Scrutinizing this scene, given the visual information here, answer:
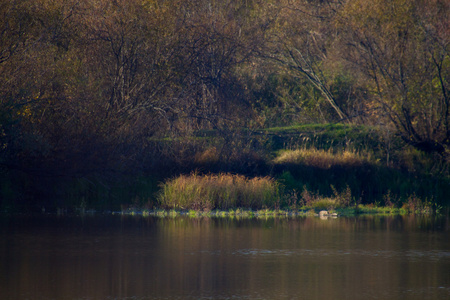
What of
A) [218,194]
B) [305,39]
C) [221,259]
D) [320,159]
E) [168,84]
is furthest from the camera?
[305,39]

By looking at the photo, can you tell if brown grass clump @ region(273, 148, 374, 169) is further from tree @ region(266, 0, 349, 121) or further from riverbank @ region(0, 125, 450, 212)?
tree @ region(266, 0, 349, 121)

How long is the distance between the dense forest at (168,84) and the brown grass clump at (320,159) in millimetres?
1309

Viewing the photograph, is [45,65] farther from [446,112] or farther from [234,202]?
[446,112]

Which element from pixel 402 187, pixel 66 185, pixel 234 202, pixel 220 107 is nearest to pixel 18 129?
pixel 66 185

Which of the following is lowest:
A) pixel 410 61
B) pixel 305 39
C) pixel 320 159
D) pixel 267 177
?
pixel 267 177

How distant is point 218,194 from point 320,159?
6.09 m

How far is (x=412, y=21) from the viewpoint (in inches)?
1227

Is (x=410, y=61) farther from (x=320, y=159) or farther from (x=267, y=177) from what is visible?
(x=267, y=177)

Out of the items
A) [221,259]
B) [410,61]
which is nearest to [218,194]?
[221,259]

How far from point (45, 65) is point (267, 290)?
18.8 metres

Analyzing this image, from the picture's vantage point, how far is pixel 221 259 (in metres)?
14.1

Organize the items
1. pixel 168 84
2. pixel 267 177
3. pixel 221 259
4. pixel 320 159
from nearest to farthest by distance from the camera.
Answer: pixel 221 259 < pixel 267 177 < pixel 320 159 < pixel 168 84

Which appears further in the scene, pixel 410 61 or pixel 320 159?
pixel 410 61

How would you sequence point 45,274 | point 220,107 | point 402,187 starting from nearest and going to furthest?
1. point 45,274
2. point 402,187
3. point 220,107
